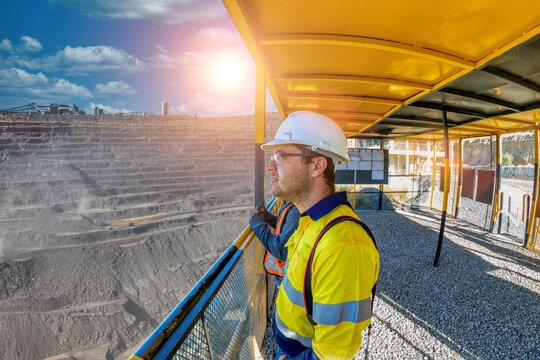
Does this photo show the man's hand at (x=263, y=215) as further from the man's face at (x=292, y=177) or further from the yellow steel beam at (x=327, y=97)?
the yellow steel beam at (x=327, y=97)

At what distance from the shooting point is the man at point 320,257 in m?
0.90

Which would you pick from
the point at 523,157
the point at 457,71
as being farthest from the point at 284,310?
the point at 523,157

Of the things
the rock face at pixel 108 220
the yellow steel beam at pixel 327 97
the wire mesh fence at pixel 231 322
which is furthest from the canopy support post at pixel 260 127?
the rock face at pixel 108 220

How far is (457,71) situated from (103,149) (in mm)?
49561

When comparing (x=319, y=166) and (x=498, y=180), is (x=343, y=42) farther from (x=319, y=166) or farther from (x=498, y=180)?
(x=498, y=180)

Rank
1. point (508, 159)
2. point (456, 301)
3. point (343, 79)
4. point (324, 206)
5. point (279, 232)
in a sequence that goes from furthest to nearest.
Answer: point (508, 159) < point (456, 301) < point (343, 79) < point (279, 232) < point (324, 206)

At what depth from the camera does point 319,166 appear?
137cm

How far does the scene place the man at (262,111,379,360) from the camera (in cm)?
90

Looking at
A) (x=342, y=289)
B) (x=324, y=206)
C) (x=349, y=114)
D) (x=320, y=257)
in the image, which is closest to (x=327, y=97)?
(x=349, y=114)

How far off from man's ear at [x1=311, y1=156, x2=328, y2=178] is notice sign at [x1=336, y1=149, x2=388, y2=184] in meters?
8.87

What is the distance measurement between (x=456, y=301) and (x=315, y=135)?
14.5 feet

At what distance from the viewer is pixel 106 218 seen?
1113 inches

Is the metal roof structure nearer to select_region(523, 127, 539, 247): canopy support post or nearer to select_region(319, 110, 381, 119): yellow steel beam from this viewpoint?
select_region(319, 110, 381, 119): yellow steel beam

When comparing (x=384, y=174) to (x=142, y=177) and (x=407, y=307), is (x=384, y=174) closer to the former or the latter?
(x=407, y=307)
